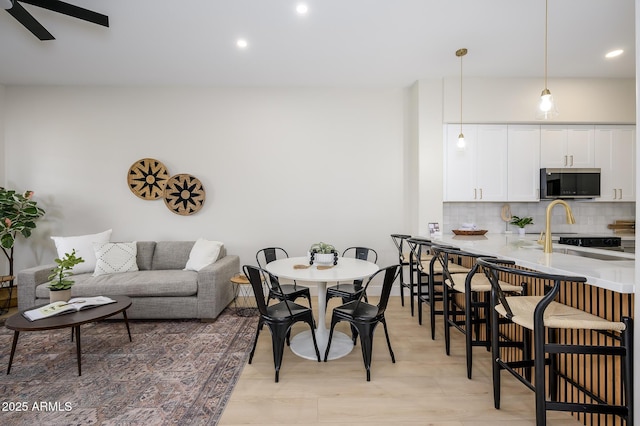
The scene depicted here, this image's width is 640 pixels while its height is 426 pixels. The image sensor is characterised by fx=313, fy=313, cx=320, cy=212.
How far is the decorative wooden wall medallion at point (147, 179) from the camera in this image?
4.43 m

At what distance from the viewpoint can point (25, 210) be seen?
3.97 m

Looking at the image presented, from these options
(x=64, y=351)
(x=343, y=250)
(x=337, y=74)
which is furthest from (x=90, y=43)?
(x=343, y=250)

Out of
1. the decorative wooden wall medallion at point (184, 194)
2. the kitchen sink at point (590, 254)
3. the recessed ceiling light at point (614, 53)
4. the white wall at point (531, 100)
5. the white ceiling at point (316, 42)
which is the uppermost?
the recessed ceiling light at point (614, 53)

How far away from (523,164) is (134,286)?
503cm

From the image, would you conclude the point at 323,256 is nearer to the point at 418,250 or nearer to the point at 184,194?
the point at 418,250

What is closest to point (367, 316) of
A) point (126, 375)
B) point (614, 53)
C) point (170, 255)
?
point (126, 375)

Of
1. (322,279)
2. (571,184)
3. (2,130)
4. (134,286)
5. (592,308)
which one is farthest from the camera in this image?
(2,130)

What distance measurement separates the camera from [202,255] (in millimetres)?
3852

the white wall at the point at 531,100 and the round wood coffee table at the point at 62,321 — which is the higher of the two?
the white wall at the point at 531,100

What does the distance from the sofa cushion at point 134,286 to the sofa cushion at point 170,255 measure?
1.69 feet

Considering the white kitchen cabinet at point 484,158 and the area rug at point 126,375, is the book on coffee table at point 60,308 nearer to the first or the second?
the area rug at point 126,375

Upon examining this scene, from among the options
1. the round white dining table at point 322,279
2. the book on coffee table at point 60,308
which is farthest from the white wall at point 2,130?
the round white dining table at point 322,279

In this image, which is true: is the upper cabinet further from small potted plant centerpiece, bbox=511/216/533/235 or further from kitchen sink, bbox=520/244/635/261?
kitchen sink, bbox=520/244/635/261

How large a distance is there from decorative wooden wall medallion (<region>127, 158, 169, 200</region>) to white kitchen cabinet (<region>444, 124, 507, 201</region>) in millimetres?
4009
